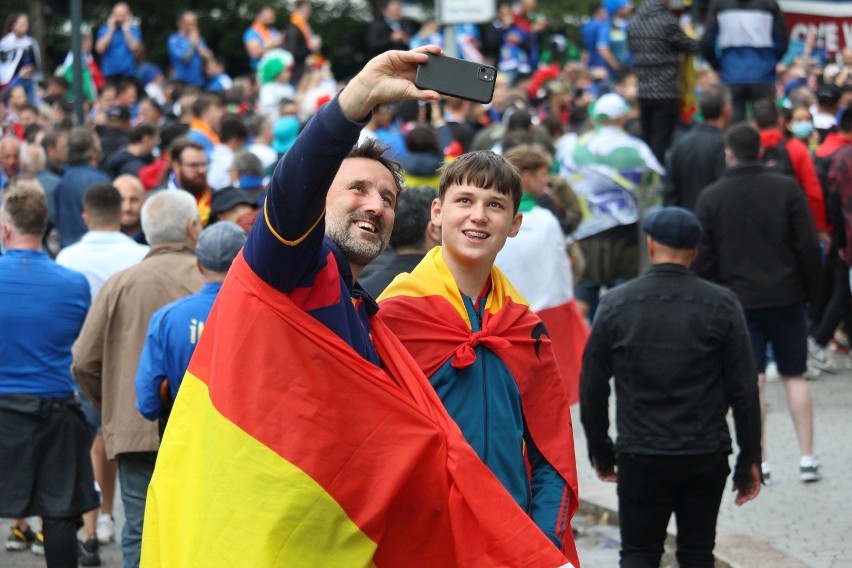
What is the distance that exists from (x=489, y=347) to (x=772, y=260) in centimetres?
555

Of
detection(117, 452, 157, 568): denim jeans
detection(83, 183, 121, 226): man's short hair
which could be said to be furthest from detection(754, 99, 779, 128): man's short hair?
detection(117, 452, 157, 568): denim jeans

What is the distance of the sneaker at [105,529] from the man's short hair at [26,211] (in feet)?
6.80

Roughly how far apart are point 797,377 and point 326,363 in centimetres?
640

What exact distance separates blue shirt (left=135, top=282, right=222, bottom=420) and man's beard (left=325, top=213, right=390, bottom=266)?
8.25 ft

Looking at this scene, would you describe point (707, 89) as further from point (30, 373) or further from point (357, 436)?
point (357, 436)

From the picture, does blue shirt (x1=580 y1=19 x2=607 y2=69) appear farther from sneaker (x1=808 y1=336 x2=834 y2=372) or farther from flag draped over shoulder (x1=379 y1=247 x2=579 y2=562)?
flag draped over shoulder (x1=379 y1=247 x2=579 y2=562)

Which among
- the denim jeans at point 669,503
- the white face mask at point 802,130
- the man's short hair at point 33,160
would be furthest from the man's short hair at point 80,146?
the denim jeans at point 669,503

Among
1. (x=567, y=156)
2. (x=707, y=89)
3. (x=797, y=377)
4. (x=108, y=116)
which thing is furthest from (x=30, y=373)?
(x=108, y=116)

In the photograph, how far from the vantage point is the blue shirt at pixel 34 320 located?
Answer: 24.3 feet

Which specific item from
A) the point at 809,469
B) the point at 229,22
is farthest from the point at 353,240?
the point at 229,22

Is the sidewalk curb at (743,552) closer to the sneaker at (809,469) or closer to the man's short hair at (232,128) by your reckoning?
the sneaker at (809,469)

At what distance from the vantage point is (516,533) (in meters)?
3.81

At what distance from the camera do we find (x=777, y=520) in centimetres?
870

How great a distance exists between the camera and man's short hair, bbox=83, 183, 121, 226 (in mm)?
8578
